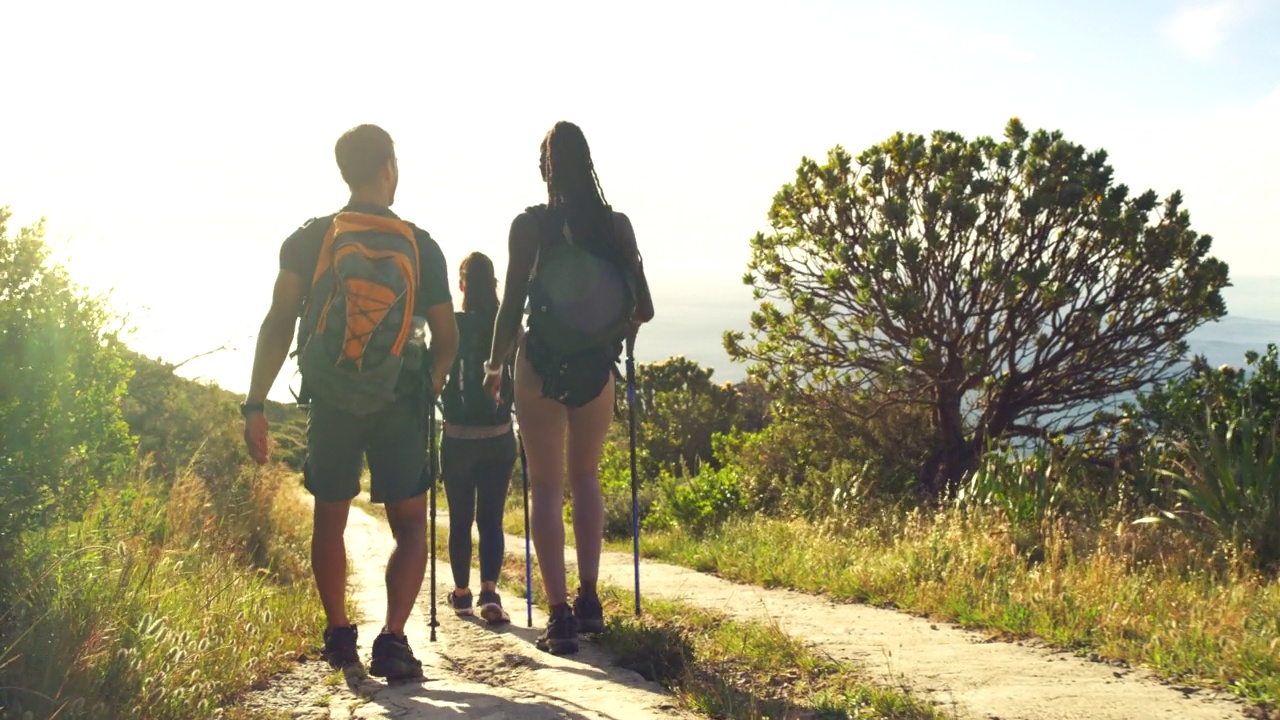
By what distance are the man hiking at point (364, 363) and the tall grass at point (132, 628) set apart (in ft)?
1.64

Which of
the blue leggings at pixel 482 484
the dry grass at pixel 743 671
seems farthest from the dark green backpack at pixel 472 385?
the dry grass at pixel 743 671

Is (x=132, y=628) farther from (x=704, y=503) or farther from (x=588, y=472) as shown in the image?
(x=704, y=503)

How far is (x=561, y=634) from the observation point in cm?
457

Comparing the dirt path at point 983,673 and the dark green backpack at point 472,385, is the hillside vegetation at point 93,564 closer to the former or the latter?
the dark green backpack at point 472,385

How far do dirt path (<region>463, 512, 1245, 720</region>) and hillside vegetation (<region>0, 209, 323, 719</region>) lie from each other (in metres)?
2.40

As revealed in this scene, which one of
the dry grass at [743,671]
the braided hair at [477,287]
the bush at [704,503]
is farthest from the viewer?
the bush at [704,503]

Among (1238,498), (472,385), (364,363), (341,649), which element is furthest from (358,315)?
(1238,498)

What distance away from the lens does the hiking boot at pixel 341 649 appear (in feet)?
14.0

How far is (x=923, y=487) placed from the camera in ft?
39.0

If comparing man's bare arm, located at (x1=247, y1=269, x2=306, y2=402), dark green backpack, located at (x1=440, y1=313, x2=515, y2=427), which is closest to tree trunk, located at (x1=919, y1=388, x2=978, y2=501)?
dark green backpack, located at (x1=440, y1=313, x2=515, y2=427)

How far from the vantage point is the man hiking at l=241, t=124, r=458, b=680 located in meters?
3.99

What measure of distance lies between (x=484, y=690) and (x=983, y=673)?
6.16 ft

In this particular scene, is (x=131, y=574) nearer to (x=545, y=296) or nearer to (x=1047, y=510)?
(x=545, y=296)

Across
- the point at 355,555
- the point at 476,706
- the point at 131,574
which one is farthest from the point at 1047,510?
the point at 355,555
